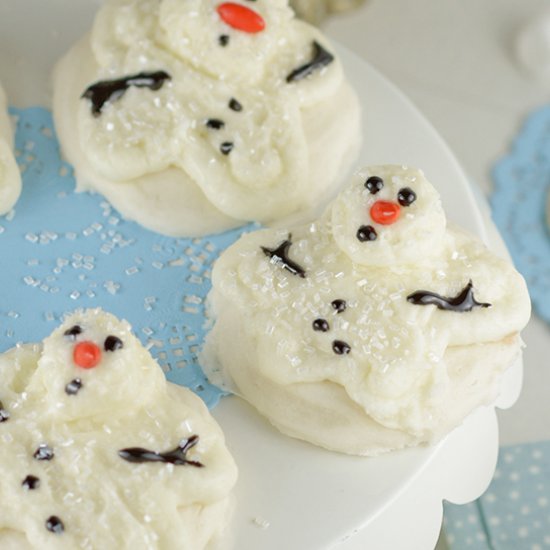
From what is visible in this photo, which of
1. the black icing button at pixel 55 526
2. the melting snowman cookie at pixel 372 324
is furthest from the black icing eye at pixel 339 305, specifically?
the black icing button at pixel 55 526

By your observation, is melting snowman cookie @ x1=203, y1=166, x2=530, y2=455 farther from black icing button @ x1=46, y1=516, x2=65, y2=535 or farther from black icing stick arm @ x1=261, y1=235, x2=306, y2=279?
black icing button @ x1=46, y1=516, x2=65, y2=535

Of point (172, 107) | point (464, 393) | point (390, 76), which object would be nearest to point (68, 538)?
point (464, 393)

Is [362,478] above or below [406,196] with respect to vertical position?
below

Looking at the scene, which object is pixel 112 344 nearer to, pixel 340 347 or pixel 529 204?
pixel 340 347

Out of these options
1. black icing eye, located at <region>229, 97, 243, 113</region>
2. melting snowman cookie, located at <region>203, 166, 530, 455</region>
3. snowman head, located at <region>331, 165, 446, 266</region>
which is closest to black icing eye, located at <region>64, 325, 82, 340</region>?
melting snowman cookie, located at <region>203, 166, 530, 455</region>

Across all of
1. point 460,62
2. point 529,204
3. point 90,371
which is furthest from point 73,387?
point 460,62

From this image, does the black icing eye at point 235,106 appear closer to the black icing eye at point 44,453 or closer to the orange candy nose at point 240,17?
the orange candy nose at point 240,17

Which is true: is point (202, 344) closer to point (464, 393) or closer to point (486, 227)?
point (464, 393)
